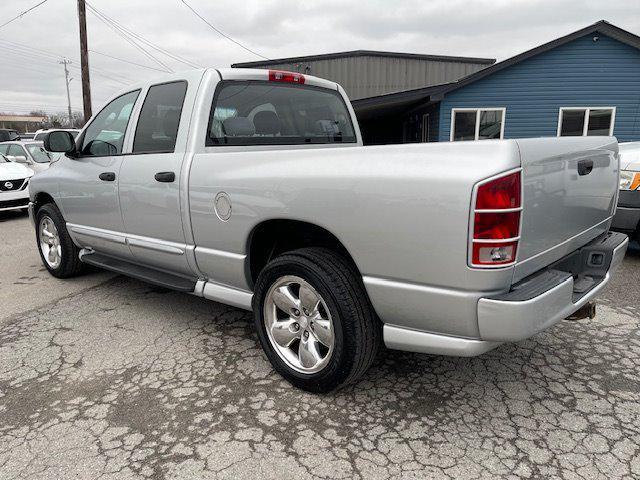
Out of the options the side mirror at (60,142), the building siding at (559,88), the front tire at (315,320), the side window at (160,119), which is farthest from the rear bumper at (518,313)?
the building siding at (559,88)

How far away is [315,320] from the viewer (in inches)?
103

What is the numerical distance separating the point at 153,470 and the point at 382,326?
1257mm

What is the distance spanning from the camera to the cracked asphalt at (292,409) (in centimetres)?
212

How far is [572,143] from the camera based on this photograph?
235cm

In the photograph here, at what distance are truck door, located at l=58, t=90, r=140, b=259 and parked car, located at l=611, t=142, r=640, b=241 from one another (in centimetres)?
487

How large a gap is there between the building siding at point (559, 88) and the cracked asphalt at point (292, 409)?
13066mm

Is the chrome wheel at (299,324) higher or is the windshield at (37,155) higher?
the windshield at (37,155)

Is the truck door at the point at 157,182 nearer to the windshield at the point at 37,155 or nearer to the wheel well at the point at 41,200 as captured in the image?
the wheel well at the point at 41,200

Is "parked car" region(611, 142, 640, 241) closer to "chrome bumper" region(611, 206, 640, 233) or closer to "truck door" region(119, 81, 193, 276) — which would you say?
"chrome bumper" region(611, 206, 640, 233)

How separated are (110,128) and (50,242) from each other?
5.76 feet

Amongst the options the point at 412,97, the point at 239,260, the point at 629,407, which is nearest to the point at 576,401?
the point at 629,407

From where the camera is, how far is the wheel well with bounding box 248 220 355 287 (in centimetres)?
267

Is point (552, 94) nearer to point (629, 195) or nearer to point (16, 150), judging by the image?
point (629, 195)

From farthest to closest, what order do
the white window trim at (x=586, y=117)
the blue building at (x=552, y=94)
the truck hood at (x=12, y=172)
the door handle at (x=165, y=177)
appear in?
the white window trim at (x=586, y=117) → the blue building at (x=552, y=94) → the truck hood at (x=12, y=172) → the door handle at (x=165, y=177)
